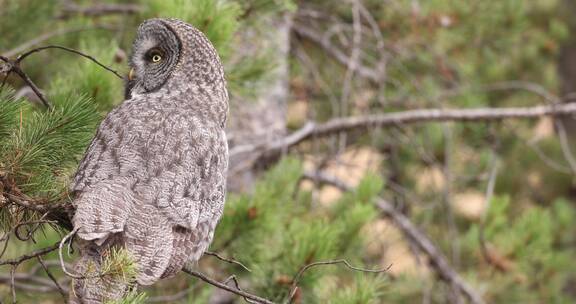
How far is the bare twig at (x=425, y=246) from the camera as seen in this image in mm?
4398

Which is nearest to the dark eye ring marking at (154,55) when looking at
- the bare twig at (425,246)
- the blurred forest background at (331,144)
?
the blurred forest background at (331,144)

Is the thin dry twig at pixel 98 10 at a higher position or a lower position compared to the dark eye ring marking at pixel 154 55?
lower

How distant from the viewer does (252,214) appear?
313 centimetres

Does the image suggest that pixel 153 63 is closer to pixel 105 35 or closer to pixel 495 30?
pixel 105 35

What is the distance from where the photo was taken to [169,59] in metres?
2.80

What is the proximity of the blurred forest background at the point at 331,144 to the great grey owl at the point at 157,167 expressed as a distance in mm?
97

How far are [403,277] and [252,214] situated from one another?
235cm

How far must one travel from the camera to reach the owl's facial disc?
8.86 feet

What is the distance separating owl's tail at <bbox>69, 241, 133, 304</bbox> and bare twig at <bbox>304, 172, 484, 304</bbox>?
2326 mm

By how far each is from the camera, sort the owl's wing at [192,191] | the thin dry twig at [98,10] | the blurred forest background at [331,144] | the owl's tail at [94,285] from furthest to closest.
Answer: the thin dry twig at [98,10] < the blurred forest background at [331,144] < the owl's wing at [192,191] < the owl's tail at [94,285]

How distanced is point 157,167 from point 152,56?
59 cm

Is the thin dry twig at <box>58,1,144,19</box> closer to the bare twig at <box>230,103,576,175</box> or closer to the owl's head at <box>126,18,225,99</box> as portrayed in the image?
the bare twig at <box>230,103,576,175</box>

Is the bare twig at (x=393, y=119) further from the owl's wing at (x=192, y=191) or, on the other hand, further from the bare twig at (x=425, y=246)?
the owl's wing at (x=192, y=191)

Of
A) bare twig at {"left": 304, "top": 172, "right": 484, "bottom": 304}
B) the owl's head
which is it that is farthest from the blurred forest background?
the owl's head
